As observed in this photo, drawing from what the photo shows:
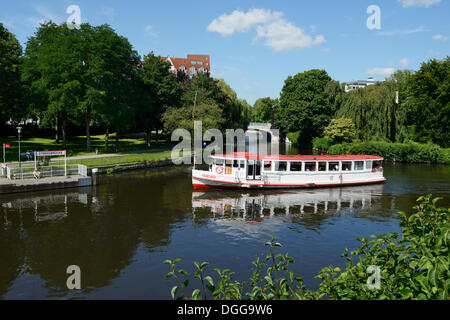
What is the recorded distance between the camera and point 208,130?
6550cm

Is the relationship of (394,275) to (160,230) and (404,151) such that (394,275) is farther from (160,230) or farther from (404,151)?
(404,151)

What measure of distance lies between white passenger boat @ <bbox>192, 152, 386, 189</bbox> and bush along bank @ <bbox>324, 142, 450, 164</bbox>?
2449 cm

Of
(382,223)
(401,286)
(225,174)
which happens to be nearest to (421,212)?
(401,286)

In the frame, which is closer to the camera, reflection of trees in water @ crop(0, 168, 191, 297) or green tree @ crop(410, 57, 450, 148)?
reflection of trees in water @ crop(0, 168, 191, 297)

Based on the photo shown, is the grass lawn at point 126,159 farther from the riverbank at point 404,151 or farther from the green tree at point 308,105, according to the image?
the green tree at point 308,105

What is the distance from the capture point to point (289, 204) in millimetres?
33594

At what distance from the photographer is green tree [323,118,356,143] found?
71.4 meters

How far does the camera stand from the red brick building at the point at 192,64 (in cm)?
13838

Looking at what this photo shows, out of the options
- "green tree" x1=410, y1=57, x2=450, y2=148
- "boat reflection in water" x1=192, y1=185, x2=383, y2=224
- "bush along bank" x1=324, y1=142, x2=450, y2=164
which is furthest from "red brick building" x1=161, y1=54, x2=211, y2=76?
"boat reflection in water" x1=192, y1=185, x2=383, y2=224

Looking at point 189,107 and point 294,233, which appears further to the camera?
point 189,107

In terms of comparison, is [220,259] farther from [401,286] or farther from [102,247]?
[401,286]

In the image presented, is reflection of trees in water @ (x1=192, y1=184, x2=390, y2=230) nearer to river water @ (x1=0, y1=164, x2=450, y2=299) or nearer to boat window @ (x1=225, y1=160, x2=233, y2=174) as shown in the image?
river water @ (x1=0, y1=164, x2=450, y2=299)

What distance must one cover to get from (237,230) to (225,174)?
13.8m

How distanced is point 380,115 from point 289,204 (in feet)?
148
